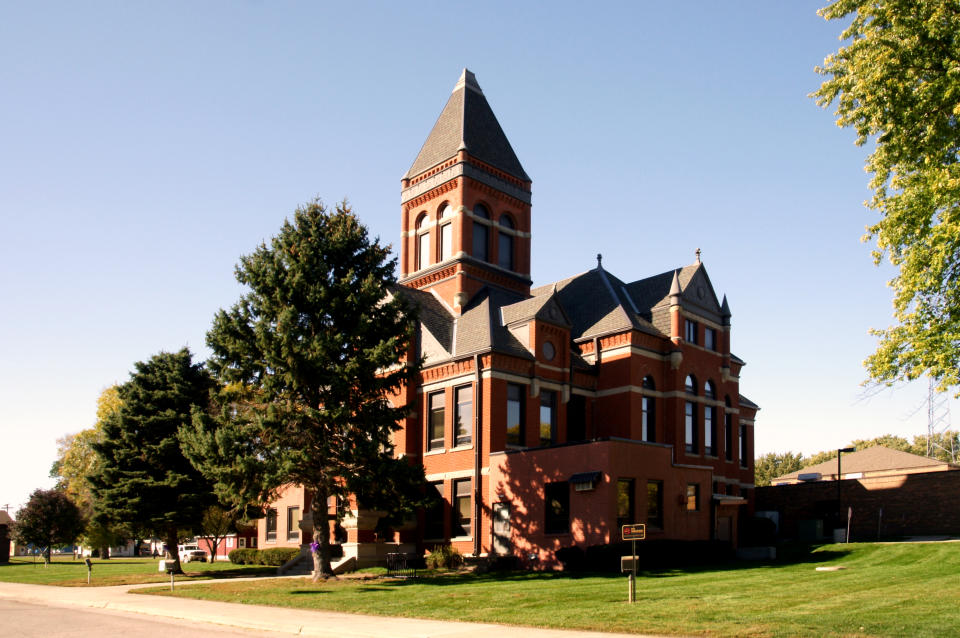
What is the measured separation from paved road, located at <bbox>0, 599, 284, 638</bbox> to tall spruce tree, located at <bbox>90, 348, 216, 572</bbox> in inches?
498

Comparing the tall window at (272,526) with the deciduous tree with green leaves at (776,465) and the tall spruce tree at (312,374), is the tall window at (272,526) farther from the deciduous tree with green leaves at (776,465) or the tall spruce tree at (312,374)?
the deciduous tree with green leaves at (776,465)

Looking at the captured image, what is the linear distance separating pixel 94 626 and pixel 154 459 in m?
18.6

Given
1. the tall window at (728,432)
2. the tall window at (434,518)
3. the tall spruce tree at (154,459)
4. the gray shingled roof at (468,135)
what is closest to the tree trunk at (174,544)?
the tall spruce tree at (154,459)

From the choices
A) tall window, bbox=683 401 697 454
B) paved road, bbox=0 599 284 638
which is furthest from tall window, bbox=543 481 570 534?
paved road, bbox=0 599 284 638

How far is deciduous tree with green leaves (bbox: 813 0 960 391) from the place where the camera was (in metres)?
19.4

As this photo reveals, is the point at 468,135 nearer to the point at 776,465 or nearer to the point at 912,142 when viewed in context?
the point at 912,142

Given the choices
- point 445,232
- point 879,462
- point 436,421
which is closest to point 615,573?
point 436,421

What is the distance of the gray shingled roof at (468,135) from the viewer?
42594 millimetres

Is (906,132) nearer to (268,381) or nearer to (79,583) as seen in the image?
(268,381)

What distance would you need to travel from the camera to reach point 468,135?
42.7 m

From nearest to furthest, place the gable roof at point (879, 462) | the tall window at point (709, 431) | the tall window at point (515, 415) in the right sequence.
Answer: the tall window at point (515, 415)
the tall window at point (709, 431)
the gable roof at point (879, 462)

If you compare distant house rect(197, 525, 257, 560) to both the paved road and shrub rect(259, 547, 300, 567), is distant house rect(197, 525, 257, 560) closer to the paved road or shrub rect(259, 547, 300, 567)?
shrub rect(259, 547, 300, 567)

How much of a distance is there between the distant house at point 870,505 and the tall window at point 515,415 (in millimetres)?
15830

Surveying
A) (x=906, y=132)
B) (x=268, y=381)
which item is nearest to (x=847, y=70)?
(x=906, y=132)
